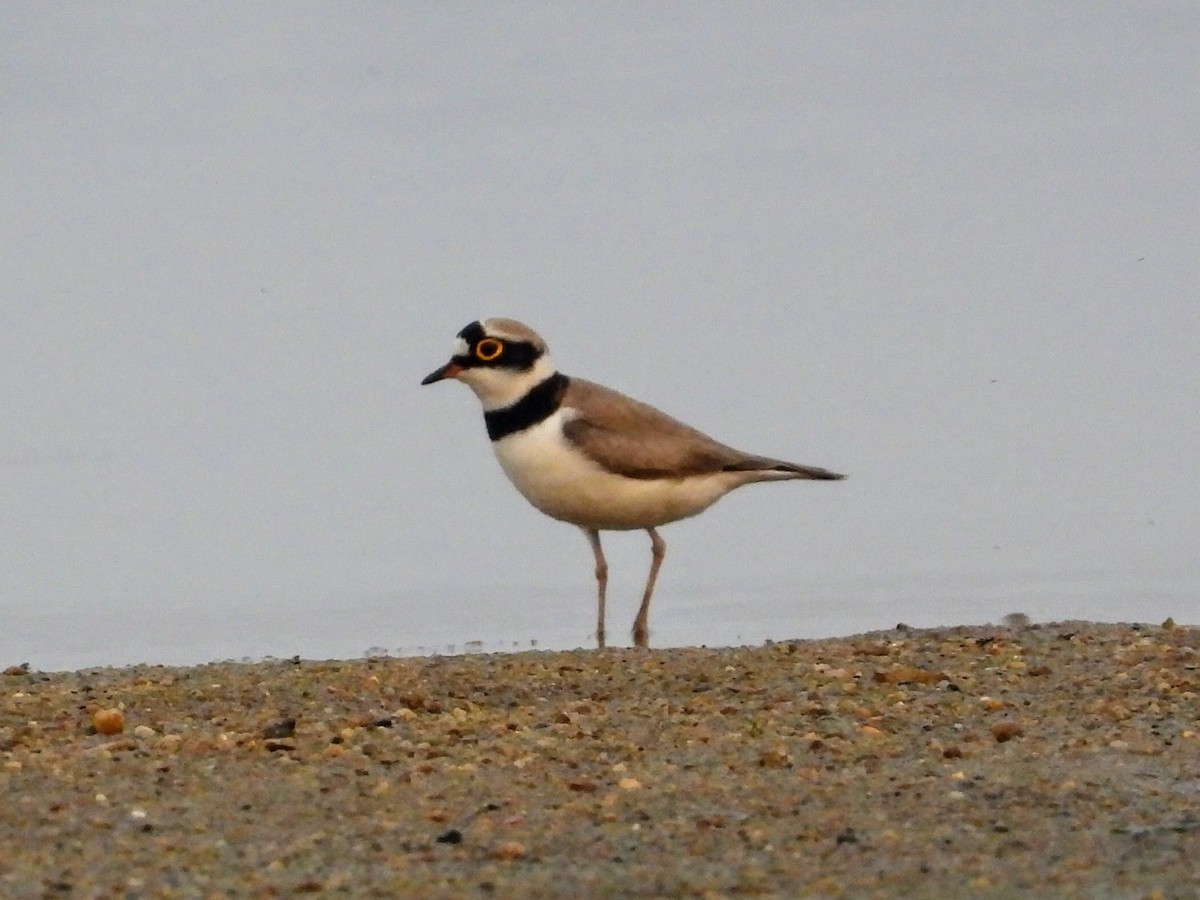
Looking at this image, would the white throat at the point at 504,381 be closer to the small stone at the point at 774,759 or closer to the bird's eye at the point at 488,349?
the bird's eye at the point at 488,349

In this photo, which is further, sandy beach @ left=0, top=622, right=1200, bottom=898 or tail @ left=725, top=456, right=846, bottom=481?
tail @ left=725, top=456, right=846, bottom=481

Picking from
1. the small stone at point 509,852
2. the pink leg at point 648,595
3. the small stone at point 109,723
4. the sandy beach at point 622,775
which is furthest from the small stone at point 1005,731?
the pink leg at point 648,595

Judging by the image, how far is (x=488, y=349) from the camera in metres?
8.87

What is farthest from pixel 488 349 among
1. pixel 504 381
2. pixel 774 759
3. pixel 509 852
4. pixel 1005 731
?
pixel 509 852

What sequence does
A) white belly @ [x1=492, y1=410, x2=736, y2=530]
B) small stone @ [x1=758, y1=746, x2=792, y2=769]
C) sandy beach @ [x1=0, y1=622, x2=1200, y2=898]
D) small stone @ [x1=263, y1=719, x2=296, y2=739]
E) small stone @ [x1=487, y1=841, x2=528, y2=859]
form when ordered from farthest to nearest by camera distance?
white belly @ [x1=492, y1=410, x2=736, y2=530] → small stone @ [x1=263, y1=719, x2=296, y2=739] → small stone @ [x1=758, y1=746, x2=792, y2=769] → small stone @ [x1=487, y1=841, x2=528, y2=859] → sandy beach @ [x1=0, y1=622, x2=1200, y2=898]

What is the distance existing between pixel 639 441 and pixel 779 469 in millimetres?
660

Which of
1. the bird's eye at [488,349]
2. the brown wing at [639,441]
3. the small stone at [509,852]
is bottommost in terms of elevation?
the small stone at [509,852]

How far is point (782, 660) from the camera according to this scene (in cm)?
648

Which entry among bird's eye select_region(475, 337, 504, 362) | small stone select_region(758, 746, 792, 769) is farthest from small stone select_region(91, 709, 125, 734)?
bird's eye select_region(475, 337, 504, 362)

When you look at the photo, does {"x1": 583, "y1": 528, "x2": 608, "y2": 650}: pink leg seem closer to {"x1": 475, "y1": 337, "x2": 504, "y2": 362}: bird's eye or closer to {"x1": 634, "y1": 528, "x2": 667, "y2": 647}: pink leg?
{"x1": 634, "y1": 528, "x2": 667, "y2": 647}: pink leg

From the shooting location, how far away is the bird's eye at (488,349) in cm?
884

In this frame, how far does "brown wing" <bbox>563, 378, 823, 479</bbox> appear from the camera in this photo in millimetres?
8516

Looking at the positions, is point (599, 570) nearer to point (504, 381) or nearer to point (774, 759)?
point (504, 381)

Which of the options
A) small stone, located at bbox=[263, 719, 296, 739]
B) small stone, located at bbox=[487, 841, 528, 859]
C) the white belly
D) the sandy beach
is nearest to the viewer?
the sandy beach
